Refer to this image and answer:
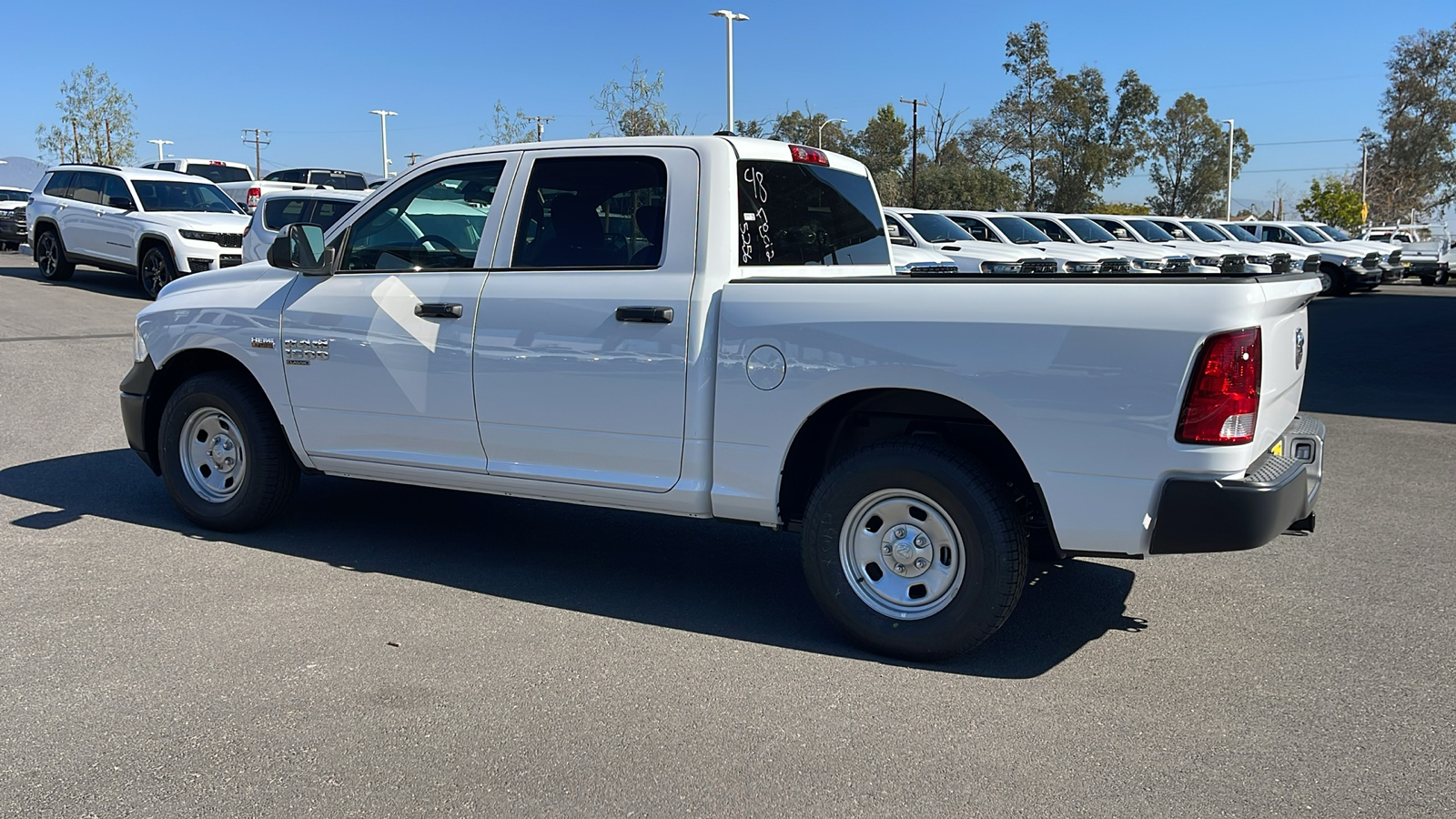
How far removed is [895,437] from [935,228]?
15.2 metres

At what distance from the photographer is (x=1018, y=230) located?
21891 mm

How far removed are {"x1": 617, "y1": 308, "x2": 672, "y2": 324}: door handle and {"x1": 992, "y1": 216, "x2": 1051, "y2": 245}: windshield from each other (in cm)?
1731

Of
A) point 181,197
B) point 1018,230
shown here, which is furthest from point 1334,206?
point 181,197

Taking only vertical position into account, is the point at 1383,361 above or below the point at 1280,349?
below

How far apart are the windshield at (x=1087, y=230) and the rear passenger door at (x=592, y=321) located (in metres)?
20.8

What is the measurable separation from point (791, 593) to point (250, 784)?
2.55 m

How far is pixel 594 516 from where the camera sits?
6719 millimetres

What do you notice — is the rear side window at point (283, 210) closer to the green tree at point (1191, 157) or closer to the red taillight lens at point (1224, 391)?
the red taillight lens at point (1224, 391)

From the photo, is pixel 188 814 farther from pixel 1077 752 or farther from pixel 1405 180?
pixel 1405 180

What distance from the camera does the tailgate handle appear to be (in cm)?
527

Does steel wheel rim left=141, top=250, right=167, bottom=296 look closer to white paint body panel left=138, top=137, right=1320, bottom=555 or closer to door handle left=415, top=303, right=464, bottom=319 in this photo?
white paint body panel left=138, top=137, right=1320, bottom=555

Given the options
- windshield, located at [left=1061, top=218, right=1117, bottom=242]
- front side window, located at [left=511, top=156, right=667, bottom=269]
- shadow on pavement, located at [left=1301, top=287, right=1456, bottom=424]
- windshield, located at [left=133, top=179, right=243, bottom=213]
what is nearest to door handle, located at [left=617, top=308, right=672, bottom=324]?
front side window, located at [left=511, top=156, right=667, bottom=269]

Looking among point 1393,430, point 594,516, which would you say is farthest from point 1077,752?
point 1393,430

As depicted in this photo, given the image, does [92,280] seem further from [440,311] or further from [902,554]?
[902,554]
